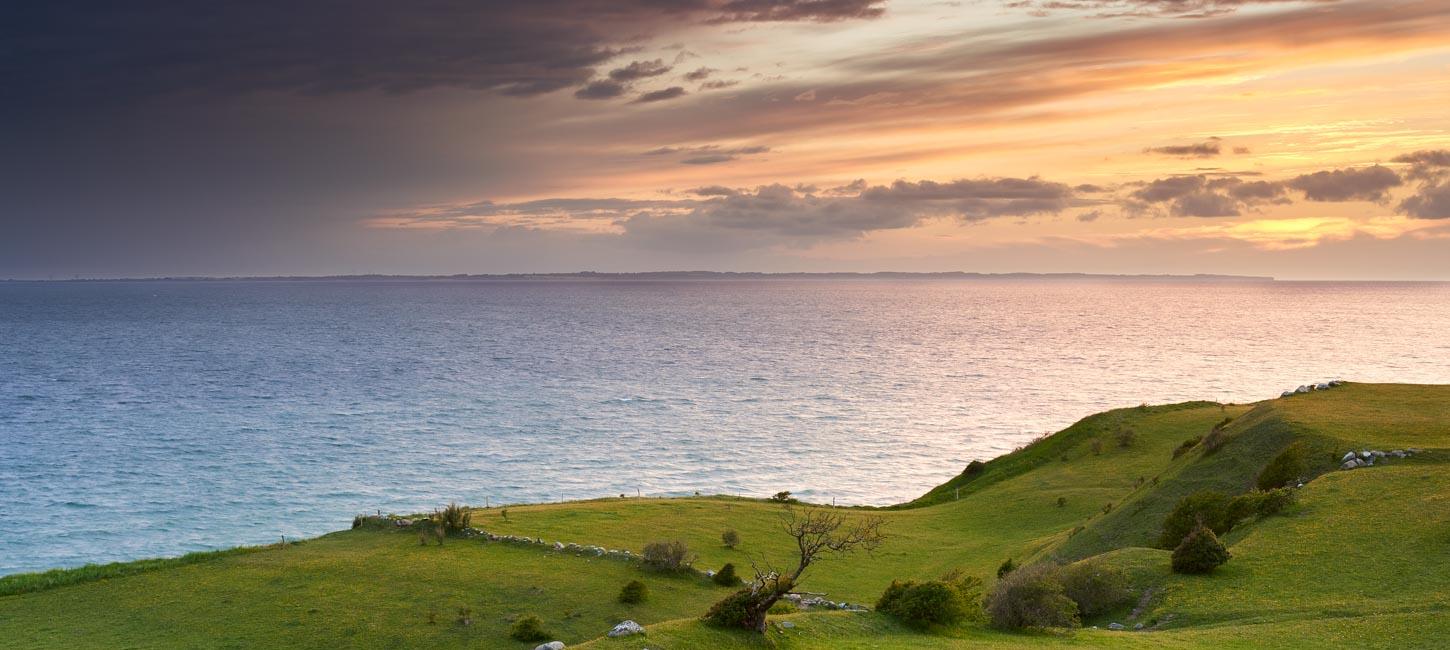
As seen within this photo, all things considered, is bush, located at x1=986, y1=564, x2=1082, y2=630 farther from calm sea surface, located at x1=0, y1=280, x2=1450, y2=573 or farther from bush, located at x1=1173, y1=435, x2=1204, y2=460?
calm sea surface, located at x1=0, y1=280, x2=1450, y2=573

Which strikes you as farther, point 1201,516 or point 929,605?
point 1201,516

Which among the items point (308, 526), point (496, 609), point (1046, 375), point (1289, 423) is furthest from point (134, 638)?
point (1046, 375)

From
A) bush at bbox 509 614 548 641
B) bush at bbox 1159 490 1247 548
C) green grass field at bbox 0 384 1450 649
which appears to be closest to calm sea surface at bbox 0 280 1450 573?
green grass field at bbox 0 384 1450 649

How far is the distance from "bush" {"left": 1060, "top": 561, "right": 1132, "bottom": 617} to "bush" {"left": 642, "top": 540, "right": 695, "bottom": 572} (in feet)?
55.9

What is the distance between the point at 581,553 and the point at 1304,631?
30159mm

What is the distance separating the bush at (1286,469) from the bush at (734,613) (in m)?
30.3

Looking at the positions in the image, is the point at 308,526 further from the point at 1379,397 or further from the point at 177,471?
the point at 1379,397

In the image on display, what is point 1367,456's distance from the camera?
42.9 meters

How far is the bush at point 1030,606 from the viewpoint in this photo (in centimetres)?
2945

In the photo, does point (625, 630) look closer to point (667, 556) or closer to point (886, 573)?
point (667, 556)

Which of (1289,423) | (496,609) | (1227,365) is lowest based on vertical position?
(1227,365)

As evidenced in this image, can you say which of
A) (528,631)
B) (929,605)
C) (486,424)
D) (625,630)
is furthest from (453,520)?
(486,424)

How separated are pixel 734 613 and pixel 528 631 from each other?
12429mm

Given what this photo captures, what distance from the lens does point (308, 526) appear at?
7069 centimetres
